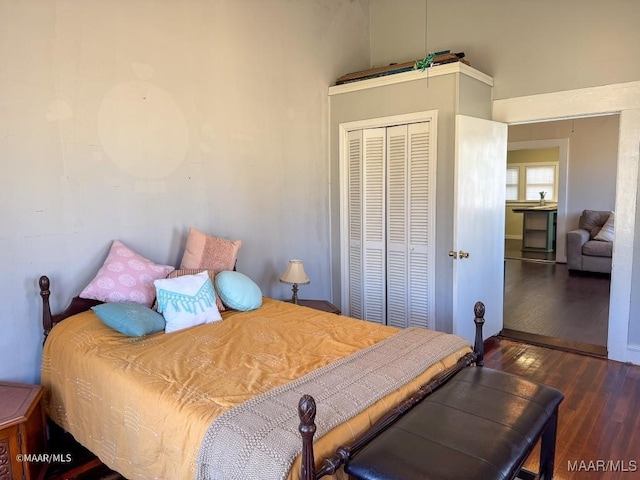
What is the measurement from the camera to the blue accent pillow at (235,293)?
116 inches

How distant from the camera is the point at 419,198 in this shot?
3.95 metres

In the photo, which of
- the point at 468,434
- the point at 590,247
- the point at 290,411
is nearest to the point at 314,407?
the point at 290,411

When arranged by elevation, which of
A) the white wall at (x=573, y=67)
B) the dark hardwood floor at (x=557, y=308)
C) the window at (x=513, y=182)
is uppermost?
the white wall at (x=573, y=67)

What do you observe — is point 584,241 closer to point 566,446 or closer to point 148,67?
point 566,446

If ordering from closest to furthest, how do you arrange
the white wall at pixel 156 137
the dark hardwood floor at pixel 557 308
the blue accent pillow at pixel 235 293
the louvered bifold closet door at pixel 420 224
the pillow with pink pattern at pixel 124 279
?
the white wall at pixel 156 137 → the pillow with pink pattern at pixel 124 279 → the blue accent pillow at pixel 235 293 → the louvered bifold closet door at pixel 420 224 → the dark hardwood floor at pixel 557 308

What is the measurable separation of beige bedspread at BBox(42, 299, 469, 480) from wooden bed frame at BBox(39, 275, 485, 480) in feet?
0.13

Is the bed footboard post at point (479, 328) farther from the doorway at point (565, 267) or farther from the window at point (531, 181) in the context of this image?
the window at point (531, 181)

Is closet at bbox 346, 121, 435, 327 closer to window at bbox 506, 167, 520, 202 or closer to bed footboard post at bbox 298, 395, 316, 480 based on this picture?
bed footboard post at bbox 298, 395, 316, 480

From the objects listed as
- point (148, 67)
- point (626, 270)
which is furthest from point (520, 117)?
point (148, 67)

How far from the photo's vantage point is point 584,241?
22.8 ft

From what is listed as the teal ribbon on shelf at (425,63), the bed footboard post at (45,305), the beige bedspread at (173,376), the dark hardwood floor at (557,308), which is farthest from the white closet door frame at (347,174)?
the bed footboard post at (45,305)

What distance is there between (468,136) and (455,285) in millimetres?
1209
